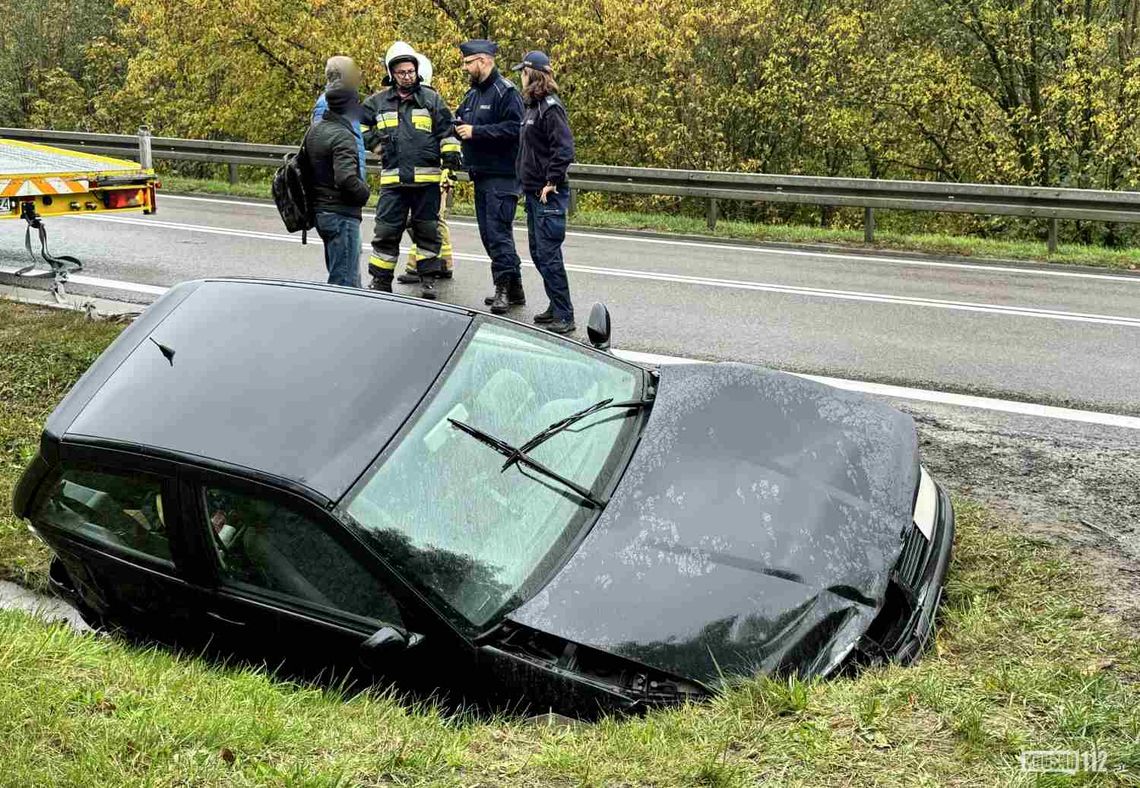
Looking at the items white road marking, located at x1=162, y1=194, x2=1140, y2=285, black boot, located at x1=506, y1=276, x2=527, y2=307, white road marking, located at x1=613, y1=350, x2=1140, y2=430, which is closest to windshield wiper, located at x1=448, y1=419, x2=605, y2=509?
white road marking, located at x1=613, y1=350, x2=1140, y2=430

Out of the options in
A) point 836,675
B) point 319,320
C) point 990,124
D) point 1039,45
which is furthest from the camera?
point 990,124

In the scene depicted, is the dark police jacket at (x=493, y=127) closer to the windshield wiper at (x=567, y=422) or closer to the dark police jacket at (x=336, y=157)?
the dark police jacket at (x=336, y=157)

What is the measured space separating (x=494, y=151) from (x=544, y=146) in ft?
2.23

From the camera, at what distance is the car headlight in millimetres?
3869

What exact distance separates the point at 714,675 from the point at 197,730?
1.41 metres

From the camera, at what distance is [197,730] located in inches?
121

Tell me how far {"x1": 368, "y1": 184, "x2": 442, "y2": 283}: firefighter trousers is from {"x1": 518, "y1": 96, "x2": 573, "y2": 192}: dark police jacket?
2.72 feet

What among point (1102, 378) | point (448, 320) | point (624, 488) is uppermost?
point (448, 320)

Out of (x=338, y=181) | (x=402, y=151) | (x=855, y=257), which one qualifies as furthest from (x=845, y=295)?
(x=338, y=181)

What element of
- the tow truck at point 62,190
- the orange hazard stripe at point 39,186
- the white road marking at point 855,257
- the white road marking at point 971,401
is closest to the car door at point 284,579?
the white road marking at point 971,401

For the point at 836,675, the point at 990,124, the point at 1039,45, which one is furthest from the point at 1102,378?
the point at 990,124

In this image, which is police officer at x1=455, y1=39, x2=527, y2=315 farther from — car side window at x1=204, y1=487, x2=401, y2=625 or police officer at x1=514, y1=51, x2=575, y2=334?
car side window at x1=204, y1=487, x2=401, y2=625

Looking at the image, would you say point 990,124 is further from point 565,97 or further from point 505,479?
point 505,479

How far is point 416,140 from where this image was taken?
27.1 ft
